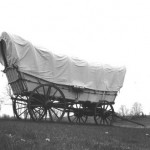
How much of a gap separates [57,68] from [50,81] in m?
0.80

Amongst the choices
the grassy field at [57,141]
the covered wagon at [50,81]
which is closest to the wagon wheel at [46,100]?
the covered wagon at [50,81]

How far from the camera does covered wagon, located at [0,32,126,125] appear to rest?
1161 centimetres

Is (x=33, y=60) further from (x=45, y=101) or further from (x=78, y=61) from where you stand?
(x=78, y=61)

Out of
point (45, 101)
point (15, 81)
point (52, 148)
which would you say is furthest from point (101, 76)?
point (52, 148)

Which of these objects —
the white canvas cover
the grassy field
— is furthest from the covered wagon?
the grassy field

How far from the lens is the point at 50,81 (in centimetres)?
1248

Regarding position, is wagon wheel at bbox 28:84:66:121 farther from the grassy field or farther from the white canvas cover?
the grassy field

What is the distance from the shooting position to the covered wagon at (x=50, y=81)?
11609mm

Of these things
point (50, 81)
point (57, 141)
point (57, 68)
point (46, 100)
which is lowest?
point (57, 141)

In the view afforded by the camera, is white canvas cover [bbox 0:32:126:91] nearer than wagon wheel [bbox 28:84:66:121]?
Yes

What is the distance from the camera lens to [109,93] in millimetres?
Result: 15609

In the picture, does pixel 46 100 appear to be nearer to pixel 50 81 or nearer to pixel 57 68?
pixel 50 81

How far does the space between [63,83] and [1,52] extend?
3.09 m

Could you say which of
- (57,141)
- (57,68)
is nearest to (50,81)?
(57,68)
